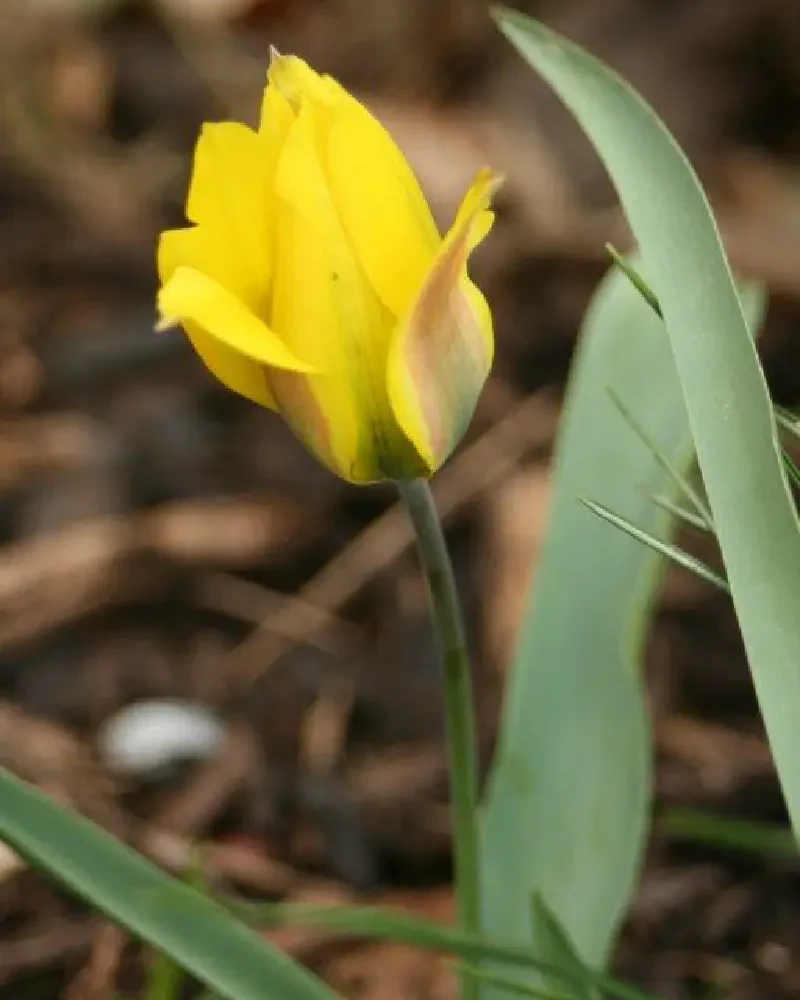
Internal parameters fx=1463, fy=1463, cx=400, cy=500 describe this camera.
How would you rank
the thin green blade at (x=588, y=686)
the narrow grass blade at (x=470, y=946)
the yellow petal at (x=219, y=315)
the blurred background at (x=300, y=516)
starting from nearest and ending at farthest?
the yellow petal at (x=219, y=315) < the narrow grass blade at (x=470, y=946) < the thin green blade at (x=588, y=686) < the blurred background at (x=300, y=516)

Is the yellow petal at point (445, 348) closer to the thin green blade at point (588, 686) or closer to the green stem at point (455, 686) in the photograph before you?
the green stem at point (455, 686)

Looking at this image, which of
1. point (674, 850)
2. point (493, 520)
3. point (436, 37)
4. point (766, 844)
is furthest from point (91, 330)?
point (766, 844)

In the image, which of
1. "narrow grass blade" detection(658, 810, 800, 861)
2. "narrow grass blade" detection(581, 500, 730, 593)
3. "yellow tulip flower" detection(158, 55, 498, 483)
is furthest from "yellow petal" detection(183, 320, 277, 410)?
"narrow grass blade" detection(658, 810, 800, 861)

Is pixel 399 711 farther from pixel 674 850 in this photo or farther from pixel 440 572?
pixel 440 572

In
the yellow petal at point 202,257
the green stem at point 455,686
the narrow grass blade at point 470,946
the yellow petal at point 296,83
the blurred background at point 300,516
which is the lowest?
the blurred background at point 300,516

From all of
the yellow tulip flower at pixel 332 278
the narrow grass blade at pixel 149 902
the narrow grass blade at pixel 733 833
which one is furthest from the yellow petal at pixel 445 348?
the narrow grass blade at pixel 733 833

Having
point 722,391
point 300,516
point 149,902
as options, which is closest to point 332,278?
point 722,391
